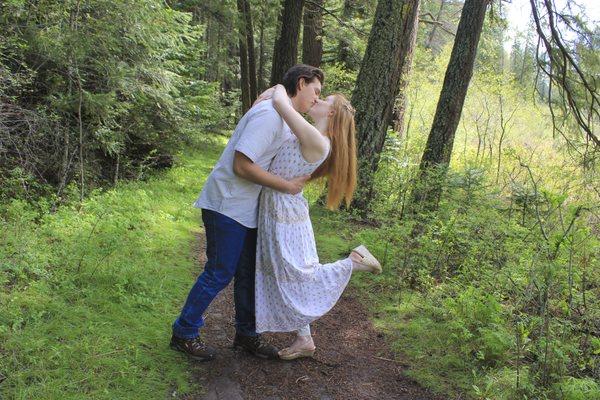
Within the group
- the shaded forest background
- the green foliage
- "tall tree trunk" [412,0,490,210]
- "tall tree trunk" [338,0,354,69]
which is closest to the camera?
the shaded forest background

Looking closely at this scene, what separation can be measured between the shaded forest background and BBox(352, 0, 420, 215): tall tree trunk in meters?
0.02

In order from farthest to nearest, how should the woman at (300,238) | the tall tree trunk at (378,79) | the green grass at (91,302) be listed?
1. the tall tree trunk at (378,79)
2. the woman at (300,238)
3. the green grass at (91,302)

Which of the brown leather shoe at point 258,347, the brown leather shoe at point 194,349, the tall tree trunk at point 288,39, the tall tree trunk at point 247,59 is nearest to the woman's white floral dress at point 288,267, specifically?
the brown leather shoe at point 258,347

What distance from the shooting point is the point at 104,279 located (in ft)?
→ 13.3

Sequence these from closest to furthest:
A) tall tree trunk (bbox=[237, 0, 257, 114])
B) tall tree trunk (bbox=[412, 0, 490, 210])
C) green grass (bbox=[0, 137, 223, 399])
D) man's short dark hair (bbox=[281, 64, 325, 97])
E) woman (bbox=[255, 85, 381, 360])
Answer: green grass (bbox=[0, 137, 223, 399]) < man's short dark hair (bbox=[281, 64, 325, 97]) < woman (bbox=[255, 85, 381, 360]) < tall tree trunk (bbox=[412, 0, 490, 210]) < tall tree trunk (bbox=[237, 0, 257, 114])

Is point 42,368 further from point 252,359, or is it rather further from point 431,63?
point 431,63

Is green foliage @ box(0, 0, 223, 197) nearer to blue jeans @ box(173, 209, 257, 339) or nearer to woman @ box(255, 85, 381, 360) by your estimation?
blue jeans @ box(173, 209, 257, 339)

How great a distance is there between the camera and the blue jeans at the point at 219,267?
10.2ft

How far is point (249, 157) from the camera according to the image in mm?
2895

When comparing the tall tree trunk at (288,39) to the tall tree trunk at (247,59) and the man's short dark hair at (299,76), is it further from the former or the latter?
the man's short dark hair at (299,76)

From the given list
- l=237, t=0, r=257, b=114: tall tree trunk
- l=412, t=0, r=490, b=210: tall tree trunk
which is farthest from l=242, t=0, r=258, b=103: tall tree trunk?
l=412, t=0, r=490, b=210: tall tree trunk

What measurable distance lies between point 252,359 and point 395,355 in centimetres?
116

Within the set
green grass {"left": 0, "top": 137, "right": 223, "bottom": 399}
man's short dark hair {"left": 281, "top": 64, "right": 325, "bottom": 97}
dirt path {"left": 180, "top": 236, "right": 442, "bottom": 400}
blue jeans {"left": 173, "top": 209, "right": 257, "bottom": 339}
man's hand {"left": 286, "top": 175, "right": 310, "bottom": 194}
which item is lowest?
dirt path {"left": 180, "top": 236, "right": 442, "bottom": 400}

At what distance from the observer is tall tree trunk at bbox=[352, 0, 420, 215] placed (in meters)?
6.88
